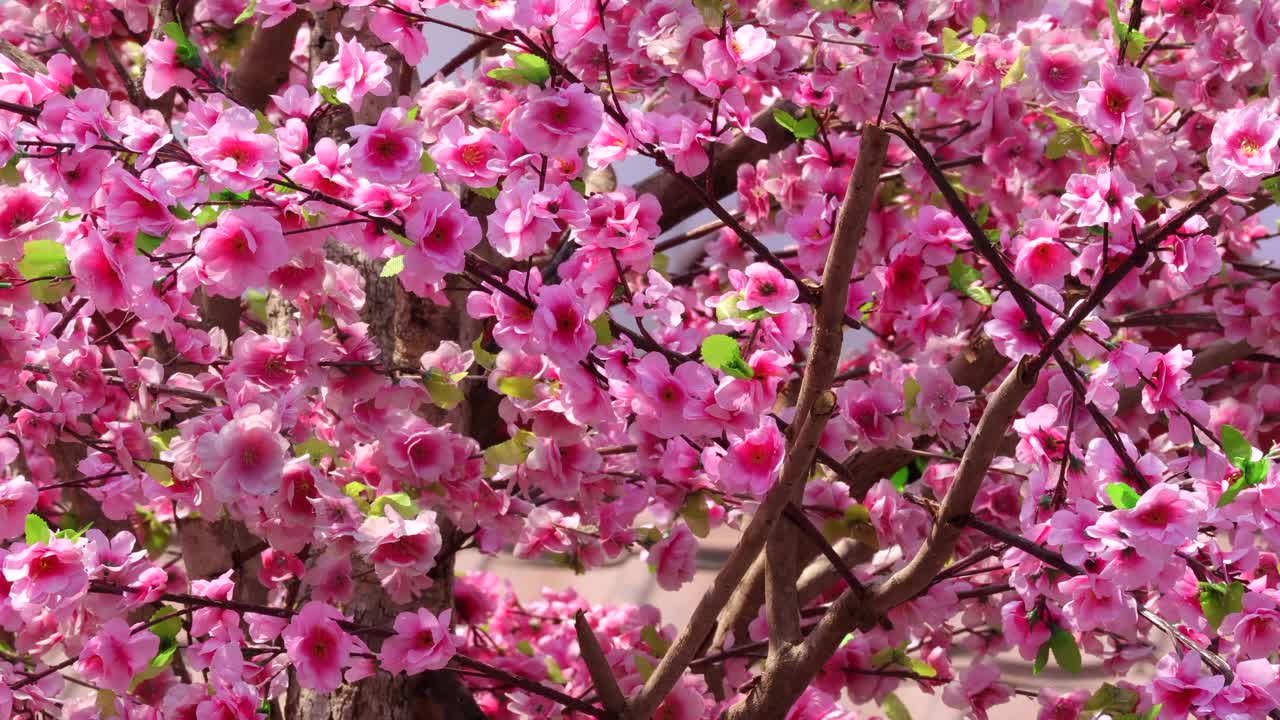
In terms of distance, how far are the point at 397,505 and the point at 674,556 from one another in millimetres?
614

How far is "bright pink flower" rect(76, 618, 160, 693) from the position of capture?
5.04ft

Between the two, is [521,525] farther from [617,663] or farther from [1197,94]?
[1197,94]

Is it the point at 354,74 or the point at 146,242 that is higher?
the point at 354,74

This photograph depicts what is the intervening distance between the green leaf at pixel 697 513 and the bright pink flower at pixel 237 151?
79 cm

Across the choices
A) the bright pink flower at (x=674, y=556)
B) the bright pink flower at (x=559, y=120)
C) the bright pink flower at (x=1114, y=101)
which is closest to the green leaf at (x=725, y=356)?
the bright pink flower at (x=559, y=120)

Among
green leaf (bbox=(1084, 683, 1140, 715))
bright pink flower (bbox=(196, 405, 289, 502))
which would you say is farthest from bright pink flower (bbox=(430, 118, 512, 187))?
green leaf (bbox=(1084, 683, 1140, 715))

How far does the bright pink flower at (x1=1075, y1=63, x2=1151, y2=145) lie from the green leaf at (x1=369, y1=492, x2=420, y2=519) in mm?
978

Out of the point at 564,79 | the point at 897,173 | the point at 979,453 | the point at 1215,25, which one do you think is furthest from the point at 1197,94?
the point at 564,79

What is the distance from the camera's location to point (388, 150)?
128 cm

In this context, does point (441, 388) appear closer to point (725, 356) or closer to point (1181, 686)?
point (725, 356)

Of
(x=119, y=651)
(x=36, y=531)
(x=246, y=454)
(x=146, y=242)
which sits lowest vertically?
(x=119, y=651)

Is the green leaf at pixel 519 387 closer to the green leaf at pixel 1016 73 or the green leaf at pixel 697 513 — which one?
the green leaf at pixel 697 513

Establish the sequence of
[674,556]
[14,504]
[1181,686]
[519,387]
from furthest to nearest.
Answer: [674,556], [14,504], [519,387], [1181,686]

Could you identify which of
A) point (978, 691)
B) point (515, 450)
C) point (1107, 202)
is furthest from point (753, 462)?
point (978, 691)
